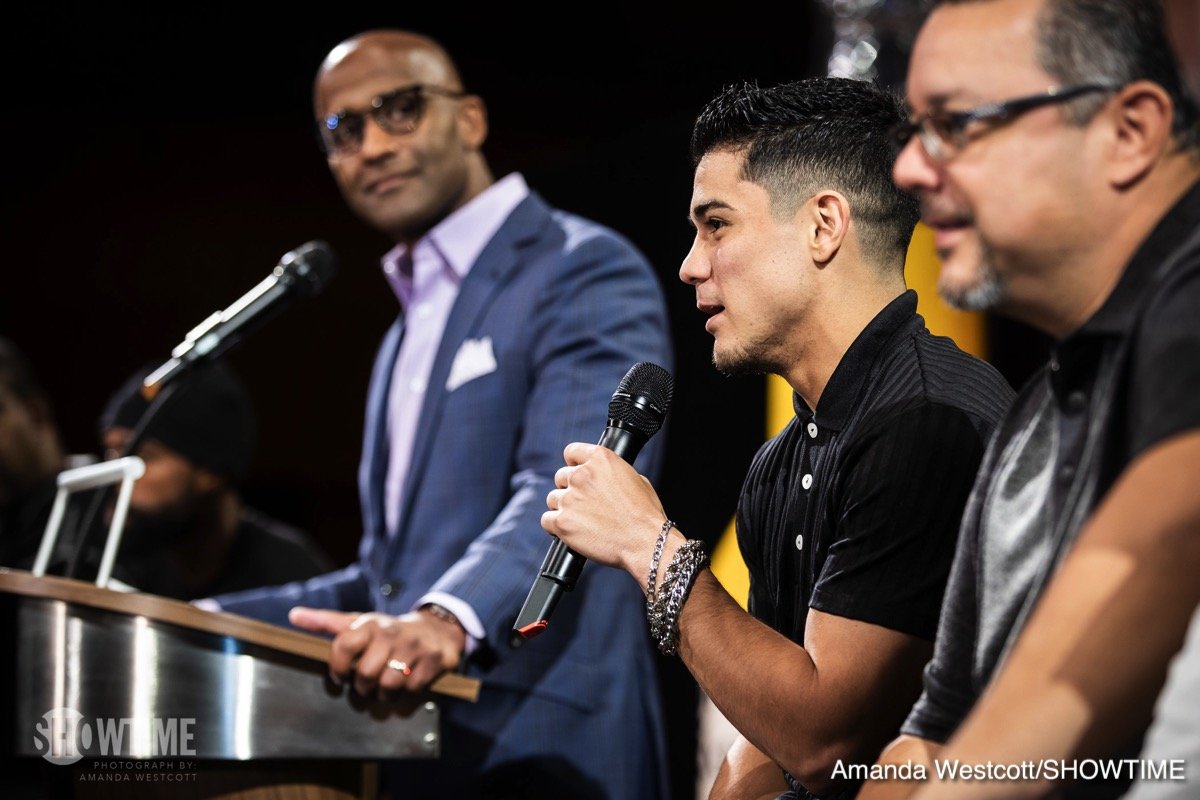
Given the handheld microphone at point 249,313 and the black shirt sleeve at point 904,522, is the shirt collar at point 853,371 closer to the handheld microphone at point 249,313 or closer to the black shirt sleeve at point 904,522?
the black shirt sleeve at point 904,522

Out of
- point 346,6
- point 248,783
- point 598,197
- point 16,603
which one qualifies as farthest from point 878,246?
point 346,6

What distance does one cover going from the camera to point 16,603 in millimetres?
2271

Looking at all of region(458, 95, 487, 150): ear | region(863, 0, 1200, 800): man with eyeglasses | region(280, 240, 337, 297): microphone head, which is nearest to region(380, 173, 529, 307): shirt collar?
region(458, 95, 487, 150): ear

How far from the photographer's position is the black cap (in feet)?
14.0

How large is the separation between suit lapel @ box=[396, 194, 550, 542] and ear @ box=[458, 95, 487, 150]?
26 cm

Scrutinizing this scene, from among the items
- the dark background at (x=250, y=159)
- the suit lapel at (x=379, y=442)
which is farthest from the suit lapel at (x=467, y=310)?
the dark background at (x=250, y=159)

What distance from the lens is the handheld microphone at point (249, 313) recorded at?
2760mm

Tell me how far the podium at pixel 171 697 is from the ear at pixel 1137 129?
4.61ft

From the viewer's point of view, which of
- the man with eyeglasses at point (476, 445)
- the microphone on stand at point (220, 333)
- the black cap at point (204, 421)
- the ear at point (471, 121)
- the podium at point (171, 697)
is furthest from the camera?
the black cap at point (204, 421)

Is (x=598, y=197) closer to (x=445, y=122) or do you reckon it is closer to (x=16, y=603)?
(x=445, y=122)

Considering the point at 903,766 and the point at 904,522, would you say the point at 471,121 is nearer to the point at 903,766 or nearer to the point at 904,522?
the point at 904,522

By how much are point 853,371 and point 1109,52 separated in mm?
626

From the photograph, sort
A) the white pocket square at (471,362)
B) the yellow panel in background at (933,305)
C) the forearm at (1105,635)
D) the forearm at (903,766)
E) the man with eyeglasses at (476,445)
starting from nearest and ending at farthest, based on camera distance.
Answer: the forearm at (1105,635) → the forearm at (903,766) → the man with eyeglasses at (476,445) → the white pocket square at (471,362) → the yellow panel in background at (933,305)

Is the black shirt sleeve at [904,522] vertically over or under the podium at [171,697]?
over
